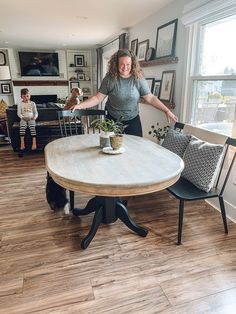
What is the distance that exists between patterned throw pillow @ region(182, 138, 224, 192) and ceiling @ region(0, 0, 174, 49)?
85.4 inches

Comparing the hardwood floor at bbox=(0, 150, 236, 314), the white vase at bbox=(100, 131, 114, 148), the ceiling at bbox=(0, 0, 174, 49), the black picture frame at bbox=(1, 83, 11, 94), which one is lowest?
the hardwood floor at bbox=(0, 150, 236, 314)

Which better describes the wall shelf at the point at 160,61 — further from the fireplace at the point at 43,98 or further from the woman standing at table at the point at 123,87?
the fireplace at the point at 43,98

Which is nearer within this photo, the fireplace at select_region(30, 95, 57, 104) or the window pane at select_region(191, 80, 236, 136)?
the window pane at select_region(191, 80, 236, 136)

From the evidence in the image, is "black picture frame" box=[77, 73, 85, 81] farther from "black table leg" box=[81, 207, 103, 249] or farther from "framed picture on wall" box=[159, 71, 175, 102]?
"black table leg" box=[81, 207, 103, 249]

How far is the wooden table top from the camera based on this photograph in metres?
1.24

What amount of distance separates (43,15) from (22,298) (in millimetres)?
3899

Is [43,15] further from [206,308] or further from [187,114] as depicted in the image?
[206,308]

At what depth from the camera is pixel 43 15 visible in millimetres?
3809

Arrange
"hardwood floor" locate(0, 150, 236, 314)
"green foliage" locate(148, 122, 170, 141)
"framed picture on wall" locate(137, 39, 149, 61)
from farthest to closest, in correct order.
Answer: "framed picture on wall" locate(137, 39, 149, 61) → "green foliage" locate(148, 122, 170, 141) → "hardwood floor" locate(0, 150, 236, 314)

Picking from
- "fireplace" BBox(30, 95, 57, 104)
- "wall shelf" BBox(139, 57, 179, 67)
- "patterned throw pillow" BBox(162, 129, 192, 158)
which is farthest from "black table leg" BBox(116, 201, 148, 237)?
"fireplace" BBox(30, 95, 57, 104)

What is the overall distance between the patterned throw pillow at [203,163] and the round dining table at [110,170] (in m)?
0.38

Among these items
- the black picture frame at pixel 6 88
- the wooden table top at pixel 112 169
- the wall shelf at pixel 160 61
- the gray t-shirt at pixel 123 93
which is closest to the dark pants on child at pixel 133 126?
the gray t-shirt at pixel 123 93

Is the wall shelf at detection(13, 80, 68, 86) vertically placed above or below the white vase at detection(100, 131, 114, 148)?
above

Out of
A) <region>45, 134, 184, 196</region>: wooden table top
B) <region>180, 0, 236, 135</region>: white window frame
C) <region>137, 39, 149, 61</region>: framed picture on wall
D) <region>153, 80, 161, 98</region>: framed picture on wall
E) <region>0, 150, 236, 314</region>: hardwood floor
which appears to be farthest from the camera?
<region>137, 39, 149, 61</region>: framed picture on wall
